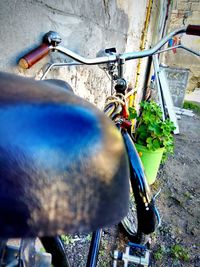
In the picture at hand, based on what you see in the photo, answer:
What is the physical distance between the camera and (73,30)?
1109mm

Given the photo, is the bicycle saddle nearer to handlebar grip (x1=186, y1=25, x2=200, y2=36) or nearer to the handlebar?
the handlebar

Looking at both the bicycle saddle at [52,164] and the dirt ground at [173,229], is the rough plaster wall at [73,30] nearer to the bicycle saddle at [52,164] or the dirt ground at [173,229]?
the bicycle saddle at [52,164]

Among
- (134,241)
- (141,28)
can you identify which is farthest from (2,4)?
(141,28)

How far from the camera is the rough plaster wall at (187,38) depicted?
520 cm

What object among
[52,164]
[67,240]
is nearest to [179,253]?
[67,240]

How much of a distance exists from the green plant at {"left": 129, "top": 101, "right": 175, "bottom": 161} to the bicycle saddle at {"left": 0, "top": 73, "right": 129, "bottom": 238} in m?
1.56

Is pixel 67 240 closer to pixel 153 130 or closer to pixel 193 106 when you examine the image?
pixel 153 130

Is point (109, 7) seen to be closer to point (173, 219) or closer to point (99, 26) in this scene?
point (99, 26)

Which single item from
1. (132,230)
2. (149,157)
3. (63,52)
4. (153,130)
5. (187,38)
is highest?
(187,38)

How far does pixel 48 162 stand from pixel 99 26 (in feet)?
4.36

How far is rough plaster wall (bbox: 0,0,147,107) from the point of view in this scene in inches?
29.0

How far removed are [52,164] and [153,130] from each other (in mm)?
1728

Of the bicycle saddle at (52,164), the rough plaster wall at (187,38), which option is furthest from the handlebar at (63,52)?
the rough plaster wall at (187,38)

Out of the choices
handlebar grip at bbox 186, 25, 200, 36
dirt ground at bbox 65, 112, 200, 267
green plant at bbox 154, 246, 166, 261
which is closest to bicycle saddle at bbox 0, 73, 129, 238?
handlebar grip at bbox 186, 25, 200, 36
